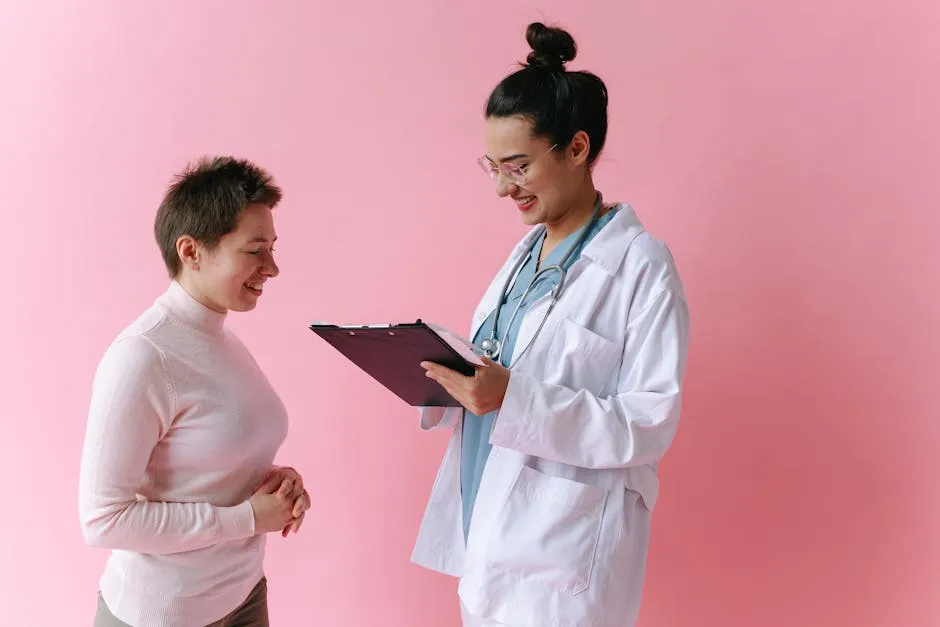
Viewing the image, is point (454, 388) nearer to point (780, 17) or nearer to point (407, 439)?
point (407, 439)

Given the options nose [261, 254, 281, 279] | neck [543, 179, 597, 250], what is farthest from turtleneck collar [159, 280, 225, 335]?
neck [543, 179, 597, 250]

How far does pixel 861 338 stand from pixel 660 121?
64cm

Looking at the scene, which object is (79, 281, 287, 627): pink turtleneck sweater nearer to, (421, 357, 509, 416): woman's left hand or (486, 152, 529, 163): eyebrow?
(421, 357, 509, 416): woman's left hand

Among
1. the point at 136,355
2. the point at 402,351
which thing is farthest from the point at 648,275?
the point at 136,355

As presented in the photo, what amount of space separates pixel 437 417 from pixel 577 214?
47 centimetres

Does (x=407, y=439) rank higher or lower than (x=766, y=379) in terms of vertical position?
lower

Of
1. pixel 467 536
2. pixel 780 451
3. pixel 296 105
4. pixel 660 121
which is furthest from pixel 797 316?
pixel 296 105

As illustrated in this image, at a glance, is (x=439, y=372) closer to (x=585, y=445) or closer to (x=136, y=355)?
(x=585, y=445)

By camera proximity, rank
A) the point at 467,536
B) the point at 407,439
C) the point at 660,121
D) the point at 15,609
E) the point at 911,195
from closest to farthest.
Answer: the point at 467,536
the point at 911,195
the point at 660,121
the point at 407,439
the point at 15,609

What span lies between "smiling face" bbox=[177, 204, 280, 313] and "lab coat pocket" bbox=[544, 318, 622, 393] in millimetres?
499

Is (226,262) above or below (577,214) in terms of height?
below

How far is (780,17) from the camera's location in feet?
6.49

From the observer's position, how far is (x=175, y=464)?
4.55 ft

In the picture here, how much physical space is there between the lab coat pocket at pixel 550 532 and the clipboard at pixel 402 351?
22 centimetres
